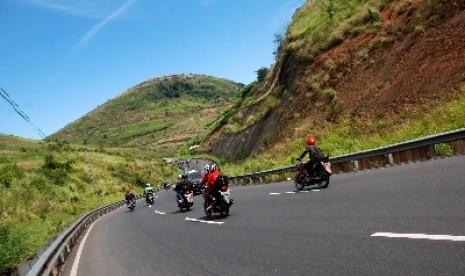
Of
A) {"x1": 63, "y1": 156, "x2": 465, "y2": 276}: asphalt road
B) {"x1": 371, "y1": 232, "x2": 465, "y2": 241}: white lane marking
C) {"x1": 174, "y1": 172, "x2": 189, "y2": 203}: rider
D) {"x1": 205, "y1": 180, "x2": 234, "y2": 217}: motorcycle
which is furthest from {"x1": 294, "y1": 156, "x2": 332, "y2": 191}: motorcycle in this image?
{"x1": 371, "y1": 232, "x2": 465, "y2": 241}: white lane marking

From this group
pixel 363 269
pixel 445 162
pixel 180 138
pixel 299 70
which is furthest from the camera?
pixel 180 138

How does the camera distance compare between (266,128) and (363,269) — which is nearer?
(363,269)

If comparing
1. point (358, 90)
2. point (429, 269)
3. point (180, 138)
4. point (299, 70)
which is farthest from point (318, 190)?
point (180, 138)

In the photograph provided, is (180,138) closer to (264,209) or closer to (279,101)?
(279,101)

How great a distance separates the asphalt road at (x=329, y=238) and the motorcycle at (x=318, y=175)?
653 millimetres

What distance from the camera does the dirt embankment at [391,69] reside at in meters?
27.0

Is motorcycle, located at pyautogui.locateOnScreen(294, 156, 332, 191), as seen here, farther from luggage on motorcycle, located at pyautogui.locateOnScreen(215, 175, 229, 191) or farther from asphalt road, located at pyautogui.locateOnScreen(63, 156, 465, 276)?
luggage on motorcycle, located at pyautogui.locateOnScreen(215, 175, 229, 191)

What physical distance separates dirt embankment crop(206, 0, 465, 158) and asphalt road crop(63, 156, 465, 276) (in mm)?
13753

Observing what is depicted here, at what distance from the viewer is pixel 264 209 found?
14.8 metres

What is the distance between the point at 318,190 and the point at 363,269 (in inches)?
394

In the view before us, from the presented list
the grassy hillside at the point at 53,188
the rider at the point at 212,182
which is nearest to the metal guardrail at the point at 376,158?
the grassy hillside at the point at 53,188

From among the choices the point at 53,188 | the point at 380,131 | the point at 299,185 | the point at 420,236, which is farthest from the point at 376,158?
the point at 53,188

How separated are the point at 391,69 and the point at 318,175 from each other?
18.5 meters

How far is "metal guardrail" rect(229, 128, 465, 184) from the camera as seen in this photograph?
15.7 m
